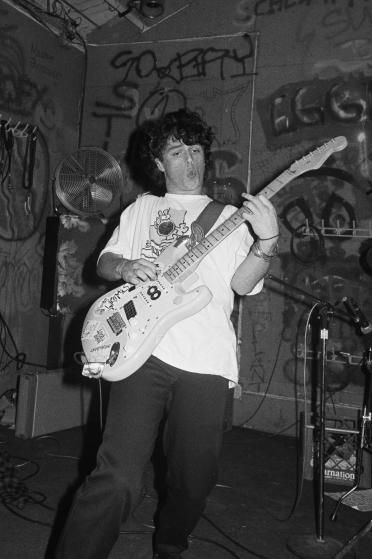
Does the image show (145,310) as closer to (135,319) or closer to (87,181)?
(135,319)

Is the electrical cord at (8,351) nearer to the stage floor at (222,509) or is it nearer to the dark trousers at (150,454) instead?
the stage floor at (222,509)

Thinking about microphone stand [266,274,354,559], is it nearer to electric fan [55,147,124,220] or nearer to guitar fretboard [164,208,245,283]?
guitar fretboard [164,208,245,283]

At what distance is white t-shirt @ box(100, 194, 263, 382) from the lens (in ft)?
8.05

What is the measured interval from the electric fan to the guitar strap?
2859mm

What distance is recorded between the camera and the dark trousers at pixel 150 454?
2.09 meters

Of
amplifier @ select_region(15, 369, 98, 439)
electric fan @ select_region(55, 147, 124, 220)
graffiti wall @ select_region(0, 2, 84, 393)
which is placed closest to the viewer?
amplifier @ select_region(15, 369, 98, 439)

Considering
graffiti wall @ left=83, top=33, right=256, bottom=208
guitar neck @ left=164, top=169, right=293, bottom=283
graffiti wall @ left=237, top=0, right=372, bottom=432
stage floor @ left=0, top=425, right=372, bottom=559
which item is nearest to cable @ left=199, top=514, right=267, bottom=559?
stage floor @ left=0, top=425, right=372, bottom=559

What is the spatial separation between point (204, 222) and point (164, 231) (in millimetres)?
196

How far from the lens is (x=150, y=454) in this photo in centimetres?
229

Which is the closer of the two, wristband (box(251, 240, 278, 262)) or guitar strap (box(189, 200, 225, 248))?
wristband (box(251, 240, 278, 262))

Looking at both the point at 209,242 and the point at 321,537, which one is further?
the point at 321,537

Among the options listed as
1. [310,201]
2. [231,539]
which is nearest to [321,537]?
[231,539]

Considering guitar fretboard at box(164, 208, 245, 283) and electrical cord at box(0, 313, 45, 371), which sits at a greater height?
guitar fretboard at box(164, 208, 245, 283)

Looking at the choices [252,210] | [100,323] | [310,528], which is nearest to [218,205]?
[252,210]
